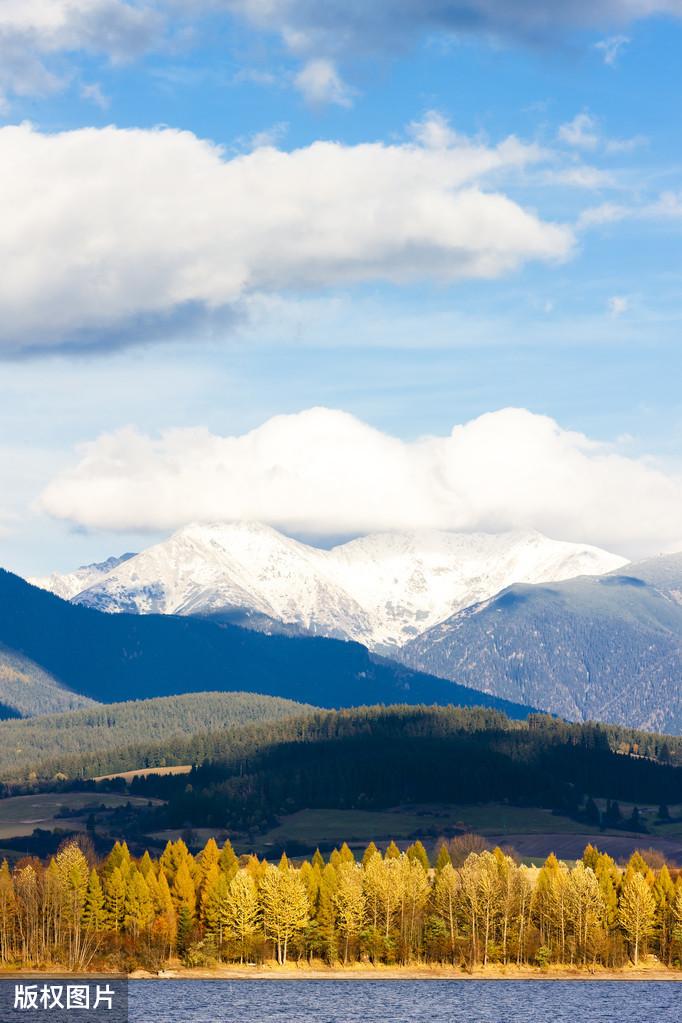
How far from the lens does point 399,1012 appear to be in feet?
634

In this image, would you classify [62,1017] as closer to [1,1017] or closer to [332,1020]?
[1,1017]

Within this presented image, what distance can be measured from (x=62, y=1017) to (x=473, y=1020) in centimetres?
4822

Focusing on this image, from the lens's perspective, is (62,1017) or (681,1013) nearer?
(62,1017)

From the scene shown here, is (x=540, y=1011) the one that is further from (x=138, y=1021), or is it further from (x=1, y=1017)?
(x=1, y=1017)

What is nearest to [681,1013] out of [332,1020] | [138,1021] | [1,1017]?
[332,1020]

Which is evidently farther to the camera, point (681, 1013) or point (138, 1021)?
point (681, 1013)

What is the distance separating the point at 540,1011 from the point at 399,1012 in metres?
18.2

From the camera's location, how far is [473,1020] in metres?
187

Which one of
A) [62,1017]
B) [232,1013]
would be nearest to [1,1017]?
[62,1017]

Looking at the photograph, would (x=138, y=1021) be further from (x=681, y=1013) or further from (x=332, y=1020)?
(x=681, y=1013)

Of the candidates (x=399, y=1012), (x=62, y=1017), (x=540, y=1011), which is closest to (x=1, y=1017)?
(x=62, y=1017)

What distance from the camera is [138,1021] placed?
181 m

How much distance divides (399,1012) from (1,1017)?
47.8m

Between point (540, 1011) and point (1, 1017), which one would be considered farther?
point (540, 1011)
